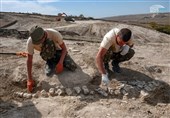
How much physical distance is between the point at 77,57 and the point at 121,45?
55.7 inches

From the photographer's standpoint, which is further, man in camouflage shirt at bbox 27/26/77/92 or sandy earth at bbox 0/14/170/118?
man in camouflage shirt at bbox 27/26/77/92

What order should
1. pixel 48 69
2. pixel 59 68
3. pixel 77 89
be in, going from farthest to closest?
pixel 48 69
pixel 59 68
pixel 77 89

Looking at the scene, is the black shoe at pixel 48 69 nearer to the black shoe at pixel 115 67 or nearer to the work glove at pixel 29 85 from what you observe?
the work glove at pixel 29 85

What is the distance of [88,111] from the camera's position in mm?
4480

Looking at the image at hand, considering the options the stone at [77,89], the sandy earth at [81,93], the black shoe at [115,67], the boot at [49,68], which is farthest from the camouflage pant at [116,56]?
the boot at [49,68]

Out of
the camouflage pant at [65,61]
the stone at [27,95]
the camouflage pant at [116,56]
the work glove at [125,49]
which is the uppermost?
the work glove at [125,49]

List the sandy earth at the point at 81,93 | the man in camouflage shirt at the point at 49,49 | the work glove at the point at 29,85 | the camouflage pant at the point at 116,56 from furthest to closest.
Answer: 1. the camouflage pant at the point at 116,56
2. the work glove at the point at 29,85
3. the man in camouflage shirt at the point at 49,49
4. the sandy earth at the point at 81,93

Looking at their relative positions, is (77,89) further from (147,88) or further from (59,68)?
(147,88)

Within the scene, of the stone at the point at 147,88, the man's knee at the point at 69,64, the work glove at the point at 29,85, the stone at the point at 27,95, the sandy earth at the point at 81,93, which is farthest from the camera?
the man's knee at the point at 69,64

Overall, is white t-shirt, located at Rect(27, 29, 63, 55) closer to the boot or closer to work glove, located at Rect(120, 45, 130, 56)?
the boot

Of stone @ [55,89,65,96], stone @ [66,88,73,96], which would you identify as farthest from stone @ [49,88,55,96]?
stone @ [66,88,73,96]

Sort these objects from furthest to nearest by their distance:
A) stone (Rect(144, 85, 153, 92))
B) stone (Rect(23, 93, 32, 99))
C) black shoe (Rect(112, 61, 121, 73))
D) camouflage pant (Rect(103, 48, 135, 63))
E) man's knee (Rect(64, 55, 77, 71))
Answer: black shoe (Rect(112, 61, 121, 73)), man's knee (Rect(64, 55, 77, 71)), camouflage pant (Rect(103, 48, 135, 63)), stone (Rect(144, 85, 153, 92)), stone (Rect(23, 93, 32, 99))

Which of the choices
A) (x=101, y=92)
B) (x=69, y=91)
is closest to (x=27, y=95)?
(x=69, y=91)

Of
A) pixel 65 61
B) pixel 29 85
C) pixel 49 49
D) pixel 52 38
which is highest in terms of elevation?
pixel 52 38
